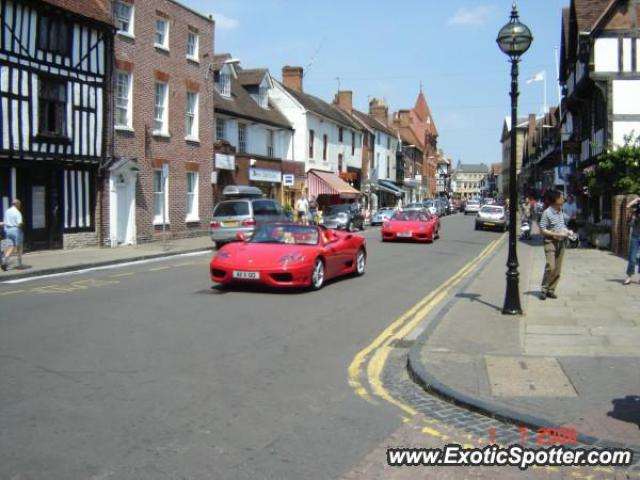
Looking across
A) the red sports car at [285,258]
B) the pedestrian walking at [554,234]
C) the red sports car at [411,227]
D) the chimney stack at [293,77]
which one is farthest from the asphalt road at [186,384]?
the chimney stack at [293,77]

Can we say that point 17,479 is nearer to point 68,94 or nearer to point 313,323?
point 313,323

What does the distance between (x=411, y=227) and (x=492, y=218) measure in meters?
13.0

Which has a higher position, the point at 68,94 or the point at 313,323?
the point at 68,94

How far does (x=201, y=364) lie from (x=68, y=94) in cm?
1638

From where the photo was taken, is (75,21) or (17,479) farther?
(75,21)

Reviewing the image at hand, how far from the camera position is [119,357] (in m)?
7.11

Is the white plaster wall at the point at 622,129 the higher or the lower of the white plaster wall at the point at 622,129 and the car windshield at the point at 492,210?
the higher

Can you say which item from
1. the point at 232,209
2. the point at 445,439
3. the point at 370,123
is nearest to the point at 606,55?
the point at 232,209

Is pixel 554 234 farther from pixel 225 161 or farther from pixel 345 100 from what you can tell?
pixel 345 100

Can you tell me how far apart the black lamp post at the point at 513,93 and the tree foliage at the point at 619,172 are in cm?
1229

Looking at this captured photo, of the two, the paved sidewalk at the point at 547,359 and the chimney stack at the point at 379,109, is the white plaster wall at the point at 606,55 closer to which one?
the paved sidewalk at the point at 547,359

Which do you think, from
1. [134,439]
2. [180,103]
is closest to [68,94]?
[180,103]

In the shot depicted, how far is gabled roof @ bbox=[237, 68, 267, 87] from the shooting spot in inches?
1476

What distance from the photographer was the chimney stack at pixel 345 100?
2323 inches
